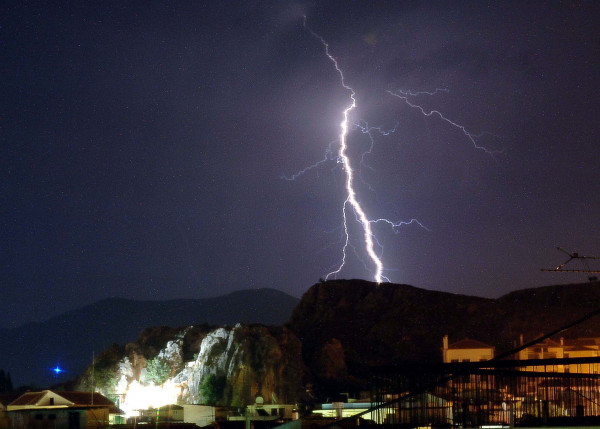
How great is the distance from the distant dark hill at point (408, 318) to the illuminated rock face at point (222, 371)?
8.95 meters

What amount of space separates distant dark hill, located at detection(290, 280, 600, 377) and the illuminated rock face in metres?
8.95

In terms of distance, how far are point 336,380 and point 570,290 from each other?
28724mm

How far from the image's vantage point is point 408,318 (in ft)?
291

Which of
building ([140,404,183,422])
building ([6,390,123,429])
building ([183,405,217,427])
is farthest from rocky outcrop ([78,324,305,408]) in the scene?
building ([6,390,123,429])

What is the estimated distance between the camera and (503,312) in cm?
8181

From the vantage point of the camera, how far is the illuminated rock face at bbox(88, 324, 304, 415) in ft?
208

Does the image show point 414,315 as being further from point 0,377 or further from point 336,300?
point 0,377

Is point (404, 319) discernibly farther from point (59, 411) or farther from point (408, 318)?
point (59, 411)

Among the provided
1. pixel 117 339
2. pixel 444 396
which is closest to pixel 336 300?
pixel 444 396

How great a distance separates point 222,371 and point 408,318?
30963 millimetres

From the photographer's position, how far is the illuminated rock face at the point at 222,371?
63.3 meters

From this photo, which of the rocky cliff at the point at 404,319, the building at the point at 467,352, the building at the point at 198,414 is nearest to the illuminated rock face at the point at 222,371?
the rocky cliff at the point at 404,319

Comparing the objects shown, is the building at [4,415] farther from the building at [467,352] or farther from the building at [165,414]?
the building at [467,352]

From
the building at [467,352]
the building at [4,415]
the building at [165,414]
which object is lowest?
the building at [165,414]
